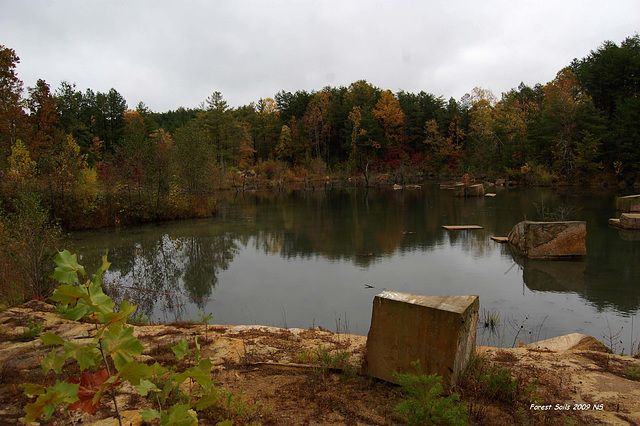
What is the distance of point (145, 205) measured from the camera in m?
21.2

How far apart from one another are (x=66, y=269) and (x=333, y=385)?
268 cm

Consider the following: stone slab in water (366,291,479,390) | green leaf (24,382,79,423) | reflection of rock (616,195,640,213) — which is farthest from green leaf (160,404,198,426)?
reflection of rock (616,195,640,213)

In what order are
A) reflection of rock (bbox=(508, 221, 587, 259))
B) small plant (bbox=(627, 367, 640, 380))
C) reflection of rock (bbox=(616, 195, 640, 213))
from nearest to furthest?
small plant (bbox=(627, 367, 640, 380)) < reflection of rock (bbox=(508, 221, 587, 259)) < reflection of rock (bbox=(616, 195, 640, 213))

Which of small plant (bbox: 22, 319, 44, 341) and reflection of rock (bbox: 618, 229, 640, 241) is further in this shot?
reflection of rock (bbox: 618, 229, 640, 241)

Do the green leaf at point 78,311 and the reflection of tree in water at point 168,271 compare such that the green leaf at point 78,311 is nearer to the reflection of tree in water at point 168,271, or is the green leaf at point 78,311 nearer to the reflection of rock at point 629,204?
the reflection of tree in water at point 168,271

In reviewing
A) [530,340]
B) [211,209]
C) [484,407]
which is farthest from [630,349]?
[211,209]

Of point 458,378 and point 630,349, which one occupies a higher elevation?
point 458,378

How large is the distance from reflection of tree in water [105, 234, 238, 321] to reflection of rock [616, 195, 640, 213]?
1821 cm

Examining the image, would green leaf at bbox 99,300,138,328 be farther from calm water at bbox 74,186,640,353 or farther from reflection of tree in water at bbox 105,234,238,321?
reflection of tree in water at bbox 105,234,238,321

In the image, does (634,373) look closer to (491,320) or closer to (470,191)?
(491,320)

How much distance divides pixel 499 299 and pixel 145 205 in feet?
60.2

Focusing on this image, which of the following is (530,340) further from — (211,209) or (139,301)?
(211,209)

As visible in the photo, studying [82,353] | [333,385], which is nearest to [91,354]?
[82,353]

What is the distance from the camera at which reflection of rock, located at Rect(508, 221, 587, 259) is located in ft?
37.8
